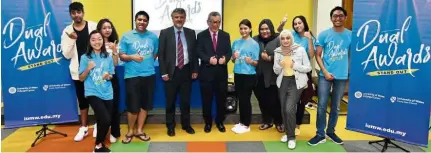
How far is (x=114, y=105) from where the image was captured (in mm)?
3889

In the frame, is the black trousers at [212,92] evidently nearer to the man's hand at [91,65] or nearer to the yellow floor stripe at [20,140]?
the man's hand at [91,65]

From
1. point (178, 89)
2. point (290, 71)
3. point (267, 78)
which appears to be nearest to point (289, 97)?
point (290, 71)

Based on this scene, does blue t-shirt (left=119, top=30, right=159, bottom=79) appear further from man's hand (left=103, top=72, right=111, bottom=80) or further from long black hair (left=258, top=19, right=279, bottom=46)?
long black hair (left=258, top=19, right=279, bottom=46)

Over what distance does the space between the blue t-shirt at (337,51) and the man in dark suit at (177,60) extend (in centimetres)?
142

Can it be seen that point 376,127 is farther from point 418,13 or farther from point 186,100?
point 186,100

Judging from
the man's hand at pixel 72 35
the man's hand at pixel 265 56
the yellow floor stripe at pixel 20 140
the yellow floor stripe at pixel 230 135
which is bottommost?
the yellow floor stripe at pixel 20 140

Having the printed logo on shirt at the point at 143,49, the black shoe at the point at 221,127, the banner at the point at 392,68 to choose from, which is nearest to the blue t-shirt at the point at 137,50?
the printed logo on shirt at the point at 143,49

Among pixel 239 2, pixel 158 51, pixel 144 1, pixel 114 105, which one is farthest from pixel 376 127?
pixel 144 1

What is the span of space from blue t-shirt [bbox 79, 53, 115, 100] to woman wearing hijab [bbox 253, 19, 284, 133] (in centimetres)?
171

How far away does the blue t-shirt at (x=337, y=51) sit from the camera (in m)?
3.71

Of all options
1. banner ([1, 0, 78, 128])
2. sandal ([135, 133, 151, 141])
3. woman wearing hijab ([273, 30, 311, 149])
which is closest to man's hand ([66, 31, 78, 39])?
banner ([1, 0, 78, 128])

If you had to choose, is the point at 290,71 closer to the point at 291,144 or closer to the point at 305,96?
the point at 305,96

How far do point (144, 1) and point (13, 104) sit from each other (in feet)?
9.91

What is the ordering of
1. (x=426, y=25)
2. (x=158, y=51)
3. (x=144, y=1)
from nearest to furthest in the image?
1. (x=426, y=25)
2. (x=158, y=51)
3. (x=144, y=1)
